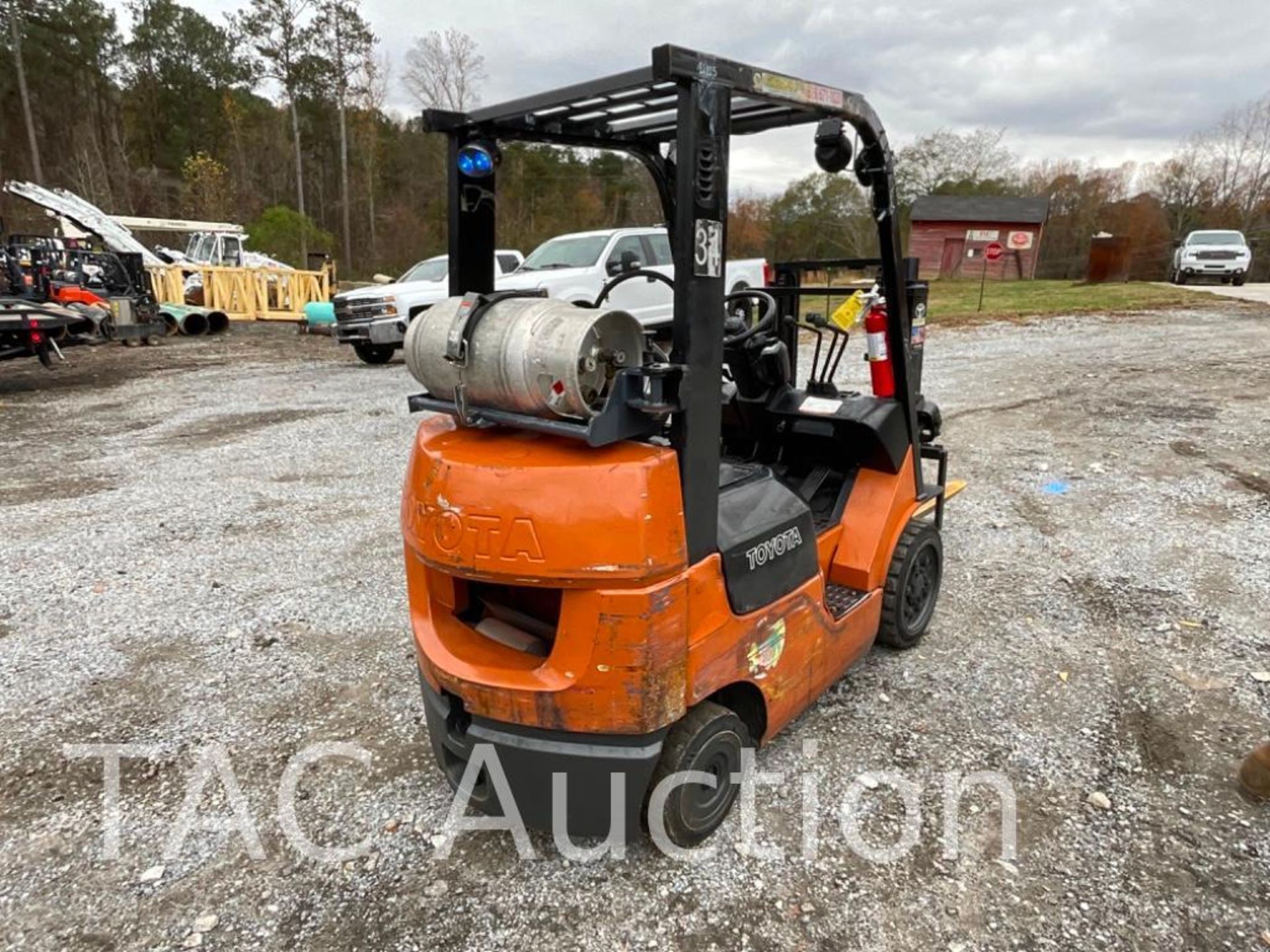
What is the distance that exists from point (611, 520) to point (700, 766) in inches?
35.0

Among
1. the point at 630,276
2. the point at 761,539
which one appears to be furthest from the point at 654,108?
the point at 761,539

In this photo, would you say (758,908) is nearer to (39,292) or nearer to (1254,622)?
(1254,622)

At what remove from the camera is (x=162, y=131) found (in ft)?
128

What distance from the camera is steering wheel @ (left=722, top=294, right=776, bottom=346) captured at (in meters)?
2.98

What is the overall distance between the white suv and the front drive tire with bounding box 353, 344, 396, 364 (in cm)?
2251

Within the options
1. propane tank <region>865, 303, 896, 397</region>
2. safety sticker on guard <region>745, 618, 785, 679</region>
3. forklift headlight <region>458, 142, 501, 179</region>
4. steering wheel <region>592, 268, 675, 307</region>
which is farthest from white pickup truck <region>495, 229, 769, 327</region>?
safety sticker on guard <region>745, 618, 785, 679</region>

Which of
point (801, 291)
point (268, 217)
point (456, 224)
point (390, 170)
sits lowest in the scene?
point (801, 291)

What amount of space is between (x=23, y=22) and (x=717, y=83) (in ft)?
143

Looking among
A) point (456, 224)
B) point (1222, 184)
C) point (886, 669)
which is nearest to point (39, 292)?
point (456, 224)

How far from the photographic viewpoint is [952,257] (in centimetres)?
3544

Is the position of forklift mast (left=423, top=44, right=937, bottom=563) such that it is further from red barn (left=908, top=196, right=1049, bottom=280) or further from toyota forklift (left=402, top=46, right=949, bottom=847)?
red barn (left=908, top=196, right=1049, bottom=280)

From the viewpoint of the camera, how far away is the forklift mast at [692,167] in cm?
206

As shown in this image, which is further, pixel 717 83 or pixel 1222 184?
pixel 1222 184

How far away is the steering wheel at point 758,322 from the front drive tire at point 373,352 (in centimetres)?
1036
